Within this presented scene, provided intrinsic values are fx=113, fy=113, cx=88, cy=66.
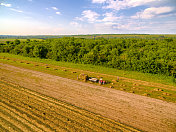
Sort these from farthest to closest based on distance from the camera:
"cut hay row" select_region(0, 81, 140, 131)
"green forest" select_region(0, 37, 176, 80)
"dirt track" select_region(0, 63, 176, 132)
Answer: "green forest" select_region(0, 37, 176, 80), "dirt track" select_region(0, 63, 176, 132), "cut hay row" select_region(0, 81, 140, 131)

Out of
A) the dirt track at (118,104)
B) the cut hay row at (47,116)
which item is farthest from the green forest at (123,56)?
the cut hay row at (47,116)

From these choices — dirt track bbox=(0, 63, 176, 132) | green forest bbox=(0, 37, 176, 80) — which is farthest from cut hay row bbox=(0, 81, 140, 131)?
green forest bbox=(0, 37, 176, 80)

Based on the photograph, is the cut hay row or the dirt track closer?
the cut hay row

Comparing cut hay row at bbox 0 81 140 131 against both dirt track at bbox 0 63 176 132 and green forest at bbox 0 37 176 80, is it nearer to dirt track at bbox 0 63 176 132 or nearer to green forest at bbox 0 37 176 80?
dirt track at bbox 0 63 176 132

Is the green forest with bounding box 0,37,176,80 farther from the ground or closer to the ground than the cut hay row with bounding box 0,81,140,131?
farther from the ground

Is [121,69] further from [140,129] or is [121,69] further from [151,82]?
[140,129]

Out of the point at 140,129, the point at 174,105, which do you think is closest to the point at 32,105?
the point at 140,129

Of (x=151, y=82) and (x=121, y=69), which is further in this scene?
(x=121, y=69)
